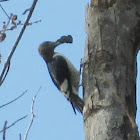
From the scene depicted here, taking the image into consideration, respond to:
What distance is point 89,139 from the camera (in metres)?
3.53

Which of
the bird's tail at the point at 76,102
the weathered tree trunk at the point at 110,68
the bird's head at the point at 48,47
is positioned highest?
the weathered tree trunk at the point at 110,68

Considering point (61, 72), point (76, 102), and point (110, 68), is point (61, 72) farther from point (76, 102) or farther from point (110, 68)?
point (110, 68)

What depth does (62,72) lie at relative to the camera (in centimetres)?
538

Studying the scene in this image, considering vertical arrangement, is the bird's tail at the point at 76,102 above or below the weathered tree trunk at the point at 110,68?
below

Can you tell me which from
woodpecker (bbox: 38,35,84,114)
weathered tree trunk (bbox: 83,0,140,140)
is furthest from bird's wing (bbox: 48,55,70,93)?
weathered tree trunk (bbox: 83,0,140,140)

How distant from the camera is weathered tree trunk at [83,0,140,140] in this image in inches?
138

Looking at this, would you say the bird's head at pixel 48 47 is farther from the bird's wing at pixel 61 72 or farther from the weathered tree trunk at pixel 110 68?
the weathered tree trunk at pixel 110 68

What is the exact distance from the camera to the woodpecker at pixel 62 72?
5.29 metres

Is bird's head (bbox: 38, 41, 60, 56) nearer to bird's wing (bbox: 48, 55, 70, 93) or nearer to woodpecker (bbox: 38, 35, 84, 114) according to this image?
woodpecker (bbox: 38, 35, 84, 114)

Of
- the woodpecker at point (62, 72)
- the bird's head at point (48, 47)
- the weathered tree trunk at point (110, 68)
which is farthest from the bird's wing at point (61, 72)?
the weathered tree trunk at point (110, 68)

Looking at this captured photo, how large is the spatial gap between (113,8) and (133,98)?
877 millimetres

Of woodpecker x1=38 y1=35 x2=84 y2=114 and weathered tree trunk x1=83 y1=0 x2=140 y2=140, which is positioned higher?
weathered tree trunk x1=83 y1=0 x2=140 y2=140

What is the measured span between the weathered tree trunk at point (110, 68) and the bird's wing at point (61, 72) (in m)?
1.08

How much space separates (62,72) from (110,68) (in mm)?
1578
